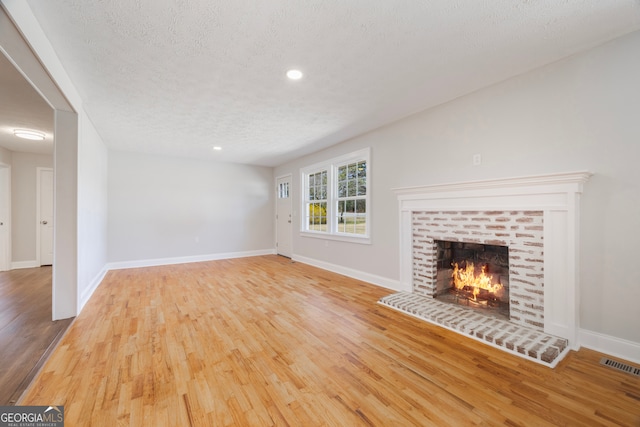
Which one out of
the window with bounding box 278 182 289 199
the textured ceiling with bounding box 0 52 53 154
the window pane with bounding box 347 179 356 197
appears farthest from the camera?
the window with bounding box 278 182 289 199

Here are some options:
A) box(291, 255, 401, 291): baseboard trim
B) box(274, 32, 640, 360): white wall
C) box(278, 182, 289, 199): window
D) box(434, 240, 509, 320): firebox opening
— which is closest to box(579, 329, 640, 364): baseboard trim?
box(274, 32, 640, 360): white wall

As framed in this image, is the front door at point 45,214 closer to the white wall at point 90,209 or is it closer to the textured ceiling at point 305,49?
the white wall at point 90,209

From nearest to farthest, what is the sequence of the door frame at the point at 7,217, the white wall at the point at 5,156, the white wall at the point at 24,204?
the white wall at the point at 5,156, the door frame at the point at 7,217, the white wall at the point at 24,204

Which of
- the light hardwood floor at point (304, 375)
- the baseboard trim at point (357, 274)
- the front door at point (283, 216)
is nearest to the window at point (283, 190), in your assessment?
the front door at point (283, 216)

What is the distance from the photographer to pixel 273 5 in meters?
1.71

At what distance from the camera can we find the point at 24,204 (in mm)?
5449

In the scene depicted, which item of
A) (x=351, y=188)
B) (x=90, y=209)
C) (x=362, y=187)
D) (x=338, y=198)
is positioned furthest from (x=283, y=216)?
(x=90, y=209)

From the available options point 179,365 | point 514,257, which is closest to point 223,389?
point 179,365

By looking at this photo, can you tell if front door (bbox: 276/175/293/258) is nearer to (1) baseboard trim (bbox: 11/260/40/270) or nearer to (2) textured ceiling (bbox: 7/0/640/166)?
(2) textured ceiling (bbox: 7/0/640/166)

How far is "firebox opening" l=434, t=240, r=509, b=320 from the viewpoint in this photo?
9.84ft

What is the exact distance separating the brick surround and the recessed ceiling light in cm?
226

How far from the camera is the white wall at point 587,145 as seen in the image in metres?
2.04

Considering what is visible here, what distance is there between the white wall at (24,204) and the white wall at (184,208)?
5.44 ft

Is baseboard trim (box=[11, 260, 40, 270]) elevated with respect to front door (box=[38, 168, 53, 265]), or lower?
lower
